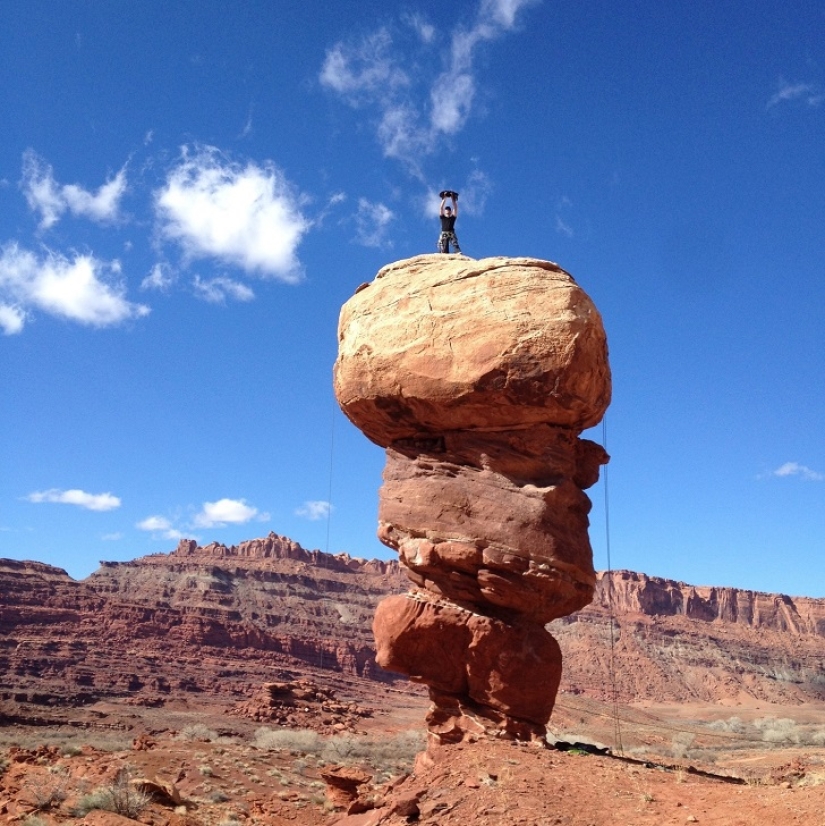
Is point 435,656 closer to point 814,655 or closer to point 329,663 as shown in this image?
point 329,663

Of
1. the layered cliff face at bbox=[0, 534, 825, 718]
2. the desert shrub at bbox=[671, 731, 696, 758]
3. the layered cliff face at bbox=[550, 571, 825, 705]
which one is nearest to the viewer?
the desert shrub at bbox=[671, 731, 696, 758]

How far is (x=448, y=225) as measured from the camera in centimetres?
1761

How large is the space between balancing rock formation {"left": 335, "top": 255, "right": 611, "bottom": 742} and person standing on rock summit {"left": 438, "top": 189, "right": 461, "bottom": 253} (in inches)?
88.5

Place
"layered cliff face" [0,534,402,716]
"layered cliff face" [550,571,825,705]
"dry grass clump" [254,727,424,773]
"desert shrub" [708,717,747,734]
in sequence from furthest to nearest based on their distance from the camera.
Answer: "layered cliff face" [550,571,825,705] < "layered cliff face" [0,534,402,716] < "desert shrub" [708,717,747,734] < "dry grass clump" [254,727,424,773]

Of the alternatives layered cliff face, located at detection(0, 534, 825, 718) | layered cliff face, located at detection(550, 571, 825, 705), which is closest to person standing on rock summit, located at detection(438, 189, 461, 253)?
layered cliff face, located at detection(0, 534, 825, 718)

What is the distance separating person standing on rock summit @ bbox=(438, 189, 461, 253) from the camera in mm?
17352

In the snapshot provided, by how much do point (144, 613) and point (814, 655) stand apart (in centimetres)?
8922

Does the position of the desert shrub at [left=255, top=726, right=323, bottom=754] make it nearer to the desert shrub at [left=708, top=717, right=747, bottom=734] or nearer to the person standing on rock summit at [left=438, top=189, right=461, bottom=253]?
the person standing on rock summit at [left=438, top=189, right=461, bottom=253]

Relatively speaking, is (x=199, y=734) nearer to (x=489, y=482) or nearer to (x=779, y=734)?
(x=489, y=482)

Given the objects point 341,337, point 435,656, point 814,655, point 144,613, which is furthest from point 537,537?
point 814,655

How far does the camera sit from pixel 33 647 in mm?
64438

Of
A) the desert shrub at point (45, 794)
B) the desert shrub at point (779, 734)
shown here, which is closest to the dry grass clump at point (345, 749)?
the desert shrub at point (45, 794)

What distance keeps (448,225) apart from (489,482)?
21.7 ft

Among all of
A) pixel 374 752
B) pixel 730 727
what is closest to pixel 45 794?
pixel 374 752
